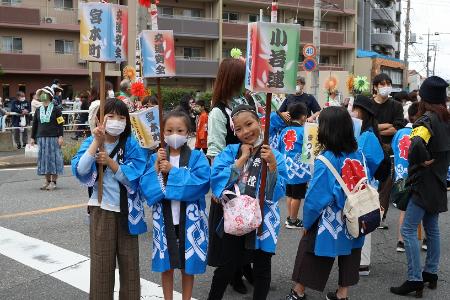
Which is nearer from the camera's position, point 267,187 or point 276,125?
point 267,187

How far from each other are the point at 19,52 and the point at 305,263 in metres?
30.0

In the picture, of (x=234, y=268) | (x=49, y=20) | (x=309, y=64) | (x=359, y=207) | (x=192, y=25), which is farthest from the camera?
(x=192, y=25)

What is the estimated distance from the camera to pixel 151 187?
3.63 metres

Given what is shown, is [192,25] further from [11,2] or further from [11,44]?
[11,44]

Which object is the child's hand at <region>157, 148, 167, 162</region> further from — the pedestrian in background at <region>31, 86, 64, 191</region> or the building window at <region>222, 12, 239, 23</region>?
the building window at <region>222, 12, 239, 23</region>

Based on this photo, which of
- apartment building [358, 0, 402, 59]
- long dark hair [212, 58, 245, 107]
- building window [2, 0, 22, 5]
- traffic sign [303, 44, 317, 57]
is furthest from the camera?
apartment building [358, 0, 402, 59]

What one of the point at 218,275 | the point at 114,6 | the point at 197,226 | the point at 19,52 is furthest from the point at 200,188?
the point at 19,52

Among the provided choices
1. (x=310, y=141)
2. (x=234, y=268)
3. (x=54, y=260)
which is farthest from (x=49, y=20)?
(x=234, y=268)

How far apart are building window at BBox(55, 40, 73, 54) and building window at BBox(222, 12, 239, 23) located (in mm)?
11808

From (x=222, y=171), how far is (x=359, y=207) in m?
1.11

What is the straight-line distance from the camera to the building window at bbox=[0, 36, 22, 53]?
30.3 metres

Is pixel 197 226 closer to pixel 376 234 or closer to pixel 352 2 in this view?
pixel 376 234

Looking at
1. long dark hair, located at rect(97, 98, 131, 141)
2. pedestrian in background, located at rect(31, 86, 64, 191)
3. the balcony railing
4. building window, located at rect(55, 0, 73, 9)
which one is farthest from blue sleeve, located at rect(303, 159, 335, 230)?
the balcony railing

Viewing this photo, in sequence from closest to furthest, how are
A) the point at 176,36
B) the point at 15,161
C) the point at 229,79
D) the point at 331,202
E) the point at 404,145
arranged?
the point at 331,202 → the point at 229,79 → the point at 404,145 → the point at 15,161 → the point at 176,36
